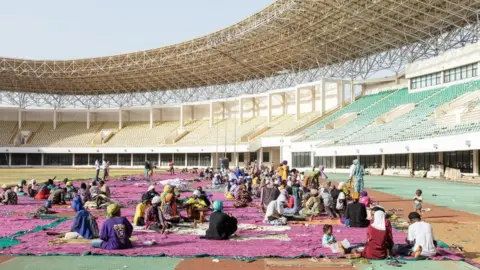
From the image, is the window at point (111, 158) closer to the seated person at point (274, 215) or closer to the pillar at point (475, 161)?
the pillar at point (475, 161)

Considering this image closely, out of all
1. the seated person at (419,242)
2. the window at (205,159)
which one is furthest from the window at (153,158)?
the seated person at (419,242)

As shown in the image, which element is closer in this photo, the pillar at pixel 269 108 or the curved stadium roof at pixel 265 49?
the curved stadium roof at pixel 265 49

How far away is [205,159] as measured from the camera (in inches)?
2773

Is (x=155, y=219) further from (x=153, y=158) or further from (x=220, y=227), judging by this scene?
(x=153, y=158)

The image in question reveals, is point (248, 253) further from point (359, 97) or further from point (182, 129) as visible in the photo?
point (182, 129)

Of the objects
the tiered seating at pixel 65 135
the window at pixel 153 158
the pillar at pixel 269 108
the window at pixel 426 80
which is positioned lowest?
the window at pixel 153 158

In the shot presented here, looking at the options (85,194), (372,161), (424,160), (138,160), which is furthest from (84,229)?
(138,160)

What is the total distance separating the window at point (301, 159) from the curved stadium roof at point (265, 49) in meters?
13.2

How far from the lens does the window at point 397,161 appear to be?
4269cm

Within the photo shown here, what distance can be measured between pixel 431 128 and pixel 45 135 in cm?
6620

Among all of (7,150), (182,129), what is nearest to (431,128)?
(182,129)

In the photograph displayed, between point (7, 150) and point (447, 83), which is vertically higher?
point (447, 83)

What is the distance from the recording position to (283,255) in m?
10.1

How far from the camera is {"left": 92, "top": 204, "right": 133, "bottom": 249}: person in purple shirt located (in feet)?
34.6
